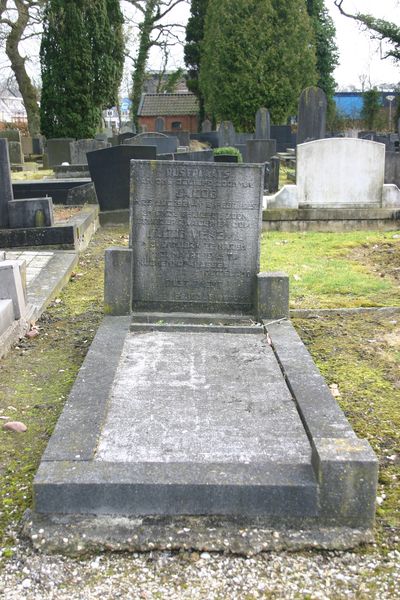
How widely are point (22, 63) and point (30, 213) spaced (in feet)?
84.4

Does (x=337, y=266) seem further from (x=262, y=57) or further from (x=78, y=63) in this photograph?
(x=262, y=57)

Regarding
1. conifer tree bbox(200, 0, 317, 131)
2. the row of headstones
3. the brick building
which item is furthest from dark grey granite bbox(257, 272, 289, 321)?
the brick building

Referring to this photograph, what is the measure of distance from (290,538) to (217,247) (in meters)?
2.90

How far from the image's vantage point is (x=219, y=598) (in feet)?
7.98

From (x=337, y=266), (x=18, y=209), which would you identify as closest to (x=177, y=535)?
(x=337, y=266)

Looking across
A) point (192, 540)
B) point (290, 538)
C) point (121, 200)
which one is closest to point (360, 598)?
point (290, 538)

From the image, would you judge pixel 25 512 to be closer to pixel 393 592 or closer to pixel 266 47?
pixel 393 592

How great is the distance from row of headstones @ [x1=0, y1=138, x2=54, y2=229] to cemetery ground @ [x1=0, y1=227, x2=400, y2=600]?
760 mm

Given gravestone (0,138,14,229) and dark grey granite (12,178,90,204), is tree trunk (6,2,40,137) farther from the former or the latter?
gravestone (0,138,14,229)

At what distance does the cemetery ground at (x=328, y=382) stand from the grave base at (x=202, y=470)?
0.11 meters

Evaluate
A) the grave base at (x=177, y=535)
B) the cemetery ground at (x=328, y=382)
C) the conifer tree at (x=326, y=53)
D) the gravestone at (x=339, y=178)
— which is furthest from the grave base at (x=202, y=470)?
the conifer tree at (x=326, y=53)

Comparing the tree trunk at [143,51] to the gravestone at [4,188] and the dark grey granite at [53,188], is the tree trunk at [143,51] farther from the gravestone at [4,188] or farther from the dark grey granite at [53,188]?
the gravestone at [4,188]

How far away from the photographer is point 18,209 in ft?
26.0

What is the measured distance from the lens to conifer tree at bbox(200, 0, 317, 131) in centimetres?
2786
